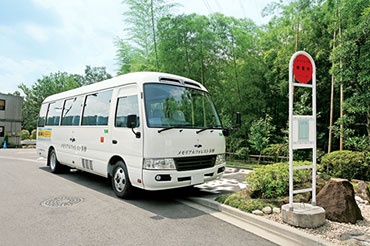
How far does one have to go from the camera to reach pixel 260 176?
16.1ft

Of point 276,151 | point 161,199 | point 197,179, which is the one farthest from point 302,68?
point 276,151

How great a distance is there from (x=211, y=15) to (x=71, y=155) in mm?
8318

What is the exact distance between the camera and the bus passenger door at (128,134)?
4725 millimetres

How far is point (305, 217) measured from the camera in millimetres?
3479

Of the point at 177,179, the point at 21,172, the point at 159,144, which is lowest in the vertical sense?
the point at 21,172

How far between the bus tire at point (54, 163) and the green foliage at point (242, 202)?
5.74 meters

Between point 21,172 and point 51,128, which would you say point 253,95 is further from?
point 21,172

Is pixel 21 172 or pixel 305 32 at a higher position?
pixel 305 32

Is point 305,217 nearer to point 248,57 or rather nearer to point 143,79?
point 143,79

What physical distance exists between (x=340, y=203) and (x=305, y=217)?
0.79m

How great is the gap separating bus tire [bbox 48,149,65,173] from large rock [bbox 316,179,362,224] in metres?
7.44

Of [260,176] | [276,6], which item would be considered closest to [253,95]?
[276,6]

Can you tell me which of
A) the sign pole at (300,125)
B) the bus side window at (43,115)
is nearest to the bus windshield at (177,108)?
the sign pole at (300,125)

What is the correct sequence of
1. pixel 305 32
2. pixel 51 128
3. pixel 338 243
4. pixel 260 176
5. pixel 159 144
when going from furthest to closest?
pixel 305 32
pixel 51 128
pixel 260 176
pixel 159 144
pixel 338 243
